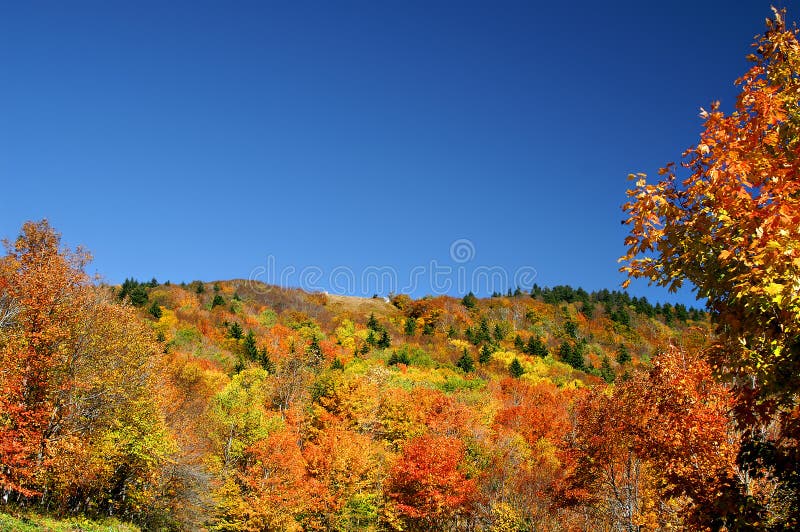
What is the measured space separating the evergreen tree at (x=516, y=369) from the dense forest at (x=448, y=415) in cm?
499

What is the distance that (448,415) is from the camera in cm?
5416

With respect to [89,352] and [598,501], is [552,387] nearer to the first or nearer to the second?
[598,501]

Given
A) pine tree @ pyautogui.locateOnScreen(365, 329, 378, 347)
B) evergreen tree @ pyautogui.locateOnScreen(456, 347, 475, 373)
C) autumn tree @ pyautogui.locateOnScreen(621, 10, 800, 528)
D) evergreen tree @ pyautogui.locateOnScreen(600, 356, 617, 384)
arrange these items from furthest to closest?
pine tree @ pyautogui.locateOnScreen(365, 329, 378, 347)
evergreen tree @ pyautogui.locateOnScreen(600, 356, 617, 384)
evergreen tree @ pyautogui.locateOnScreen(456, 347, 475, 373)
autumn tree @ pyautogui.locateOnScreen(621, 10, 800, 528)

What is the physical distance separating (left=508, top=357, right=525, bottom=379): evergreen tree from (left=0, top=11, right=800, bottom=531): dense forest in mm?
4993

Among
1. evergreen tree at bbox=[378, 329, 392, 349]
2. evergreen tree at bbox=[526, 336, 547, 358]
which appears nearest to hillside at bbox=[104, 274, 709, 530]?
evergreen tree at bbox=[526, 336, 547, 358]

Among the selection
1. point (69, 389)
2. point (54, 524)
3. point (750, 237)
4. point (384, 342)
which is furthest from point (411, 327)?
point (750, 237)

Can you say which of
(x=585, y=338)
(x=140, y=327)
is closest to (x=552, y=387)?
(x=585, y=338)

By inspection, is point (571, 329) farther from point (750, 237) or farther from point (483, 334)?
point (750, 237)

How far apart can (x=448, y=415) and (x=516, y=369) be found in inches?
2037

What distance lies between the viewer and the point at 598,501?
3394 cm

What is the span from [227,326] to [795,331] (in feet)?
358

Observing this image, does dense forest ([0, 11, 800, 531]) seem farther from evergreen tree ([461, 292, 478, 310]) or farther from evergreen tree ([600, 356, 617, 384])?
evergreen tree ([461, 292, 478, 310])

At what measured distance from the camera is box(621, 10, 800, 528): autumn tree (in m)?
6.14

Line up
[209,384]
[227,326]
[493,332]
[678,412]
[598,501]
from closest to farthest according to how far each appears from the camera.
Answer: [678,412], [598,501], [209,384], [227,326], [493,332]
